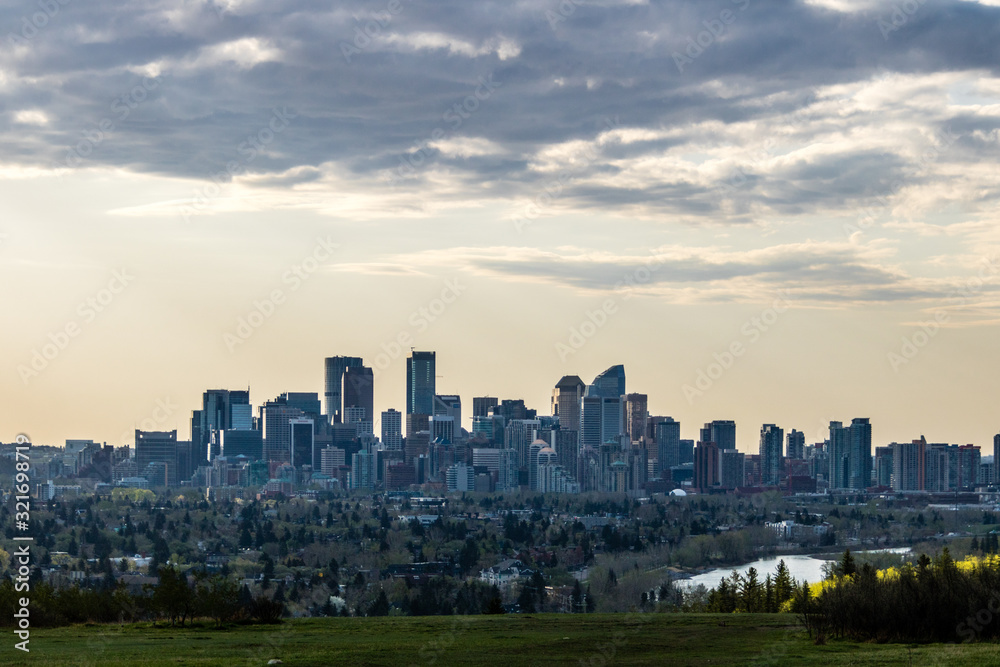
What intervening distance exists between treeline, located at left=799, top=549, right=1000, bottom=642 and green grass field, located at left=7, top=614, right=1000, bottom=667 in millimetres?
1594

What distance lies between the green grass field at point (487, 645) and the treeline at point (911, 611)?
159cm

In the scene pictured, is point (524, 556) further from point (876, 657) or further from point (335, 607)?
point (876, 657)

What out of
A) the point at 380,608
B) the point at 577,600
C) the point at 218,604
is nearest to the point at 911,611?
the point at 218,604

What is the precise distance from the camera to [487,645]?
37.5 meters

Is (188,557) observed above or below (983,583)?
below

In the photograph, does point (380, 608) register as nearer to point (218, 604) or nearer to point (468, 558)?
point (218, 604)

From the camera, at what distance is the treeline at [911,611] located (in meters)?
37.5

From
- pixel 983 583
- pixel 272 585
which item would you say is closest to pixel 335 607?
pixel 272 585

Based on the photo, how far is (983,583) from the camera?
40.6m

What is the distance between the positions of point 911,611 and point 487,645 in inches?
532

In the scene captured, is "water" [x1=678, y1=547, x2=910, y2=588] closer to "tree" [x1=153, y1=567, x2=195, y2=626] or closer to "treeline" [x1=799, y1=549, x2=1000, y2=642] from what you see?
"tree" [x1=153, y1=567, x2=195, y2=626]

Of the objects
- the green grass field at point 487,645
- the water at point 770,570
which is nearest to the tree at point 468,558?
the water at point 770,570

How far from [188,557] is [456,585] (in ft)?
189

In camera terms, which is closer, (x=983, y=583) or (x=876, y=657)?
(x=876, y=657)
